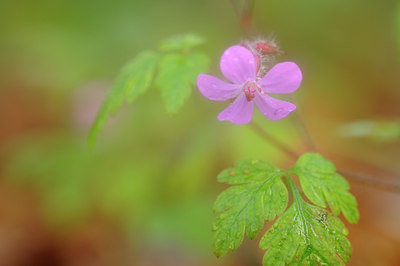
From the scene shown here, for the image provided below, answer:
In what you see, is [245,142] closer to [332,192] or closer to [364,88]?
[332,192]

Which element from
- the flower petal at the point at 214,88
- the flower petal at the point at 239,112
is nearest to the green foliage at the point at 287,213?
the flower petal at the point at 239,112

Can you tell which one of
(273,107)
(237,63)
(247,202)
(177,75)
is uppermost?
(177,75)

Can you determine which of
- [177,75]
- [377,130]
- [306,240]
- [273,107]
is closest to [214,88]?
[273,107]

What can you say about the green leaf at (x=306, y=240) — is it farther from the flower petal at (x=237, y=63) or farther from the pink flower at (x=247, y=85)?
the flower petal at (x=237, y=63)

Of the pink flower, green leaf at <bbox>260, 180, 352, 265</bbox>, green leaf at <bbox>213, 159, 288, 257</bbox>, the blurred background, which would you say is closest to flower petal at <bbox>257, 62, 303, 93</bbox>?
the pink flower

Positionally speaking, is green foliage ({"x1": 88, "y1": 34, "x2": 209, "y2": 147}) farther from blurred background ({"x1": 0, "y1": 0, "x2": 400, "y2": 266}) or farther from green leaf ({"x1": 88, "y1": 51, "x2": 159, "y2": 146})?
blurred background ({"x1": 0, "y1": 0, "x2": 400, "y2": 266})

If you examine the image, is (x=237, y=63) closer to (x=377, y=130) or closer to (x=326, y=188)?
(x=326, y=188)
